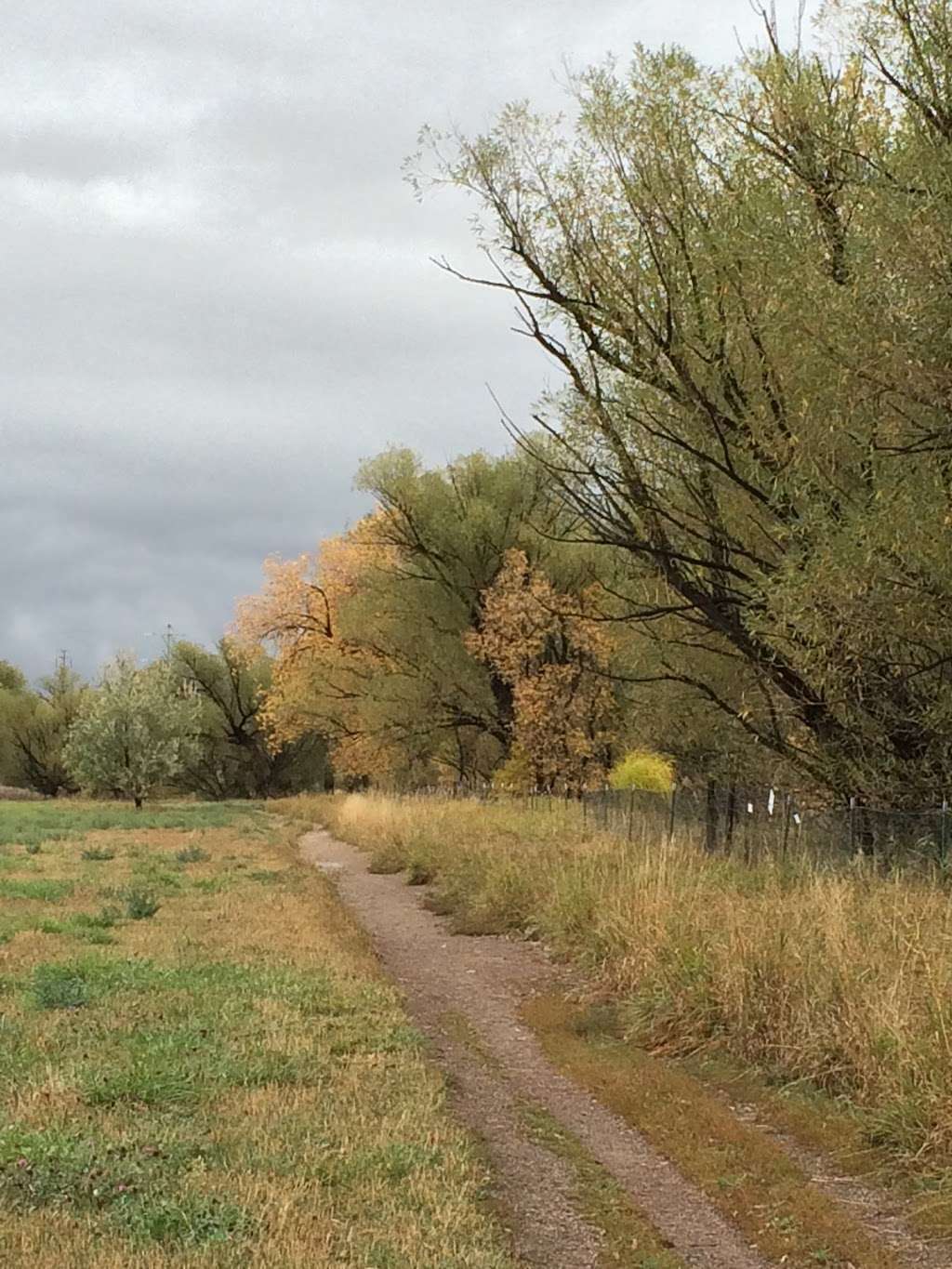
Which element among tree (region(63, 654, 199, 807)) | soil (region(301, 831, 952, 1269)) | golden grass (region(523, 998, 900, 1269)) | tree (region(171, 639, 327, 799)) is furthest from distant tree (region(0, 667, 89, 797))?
golden grass (region(523, 998, 900, 1269))

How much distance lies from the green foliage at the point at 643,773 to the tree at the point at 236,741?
36021mm

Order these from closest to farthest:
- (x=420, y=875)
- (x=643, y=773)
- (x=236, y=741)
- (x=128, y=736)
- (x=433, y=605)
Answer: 1. (x=420, y=875)
2. (x=643, y=773)
3. (x=433, y=605)
4. (x=128, y=736)
5. (x=236, y=741)

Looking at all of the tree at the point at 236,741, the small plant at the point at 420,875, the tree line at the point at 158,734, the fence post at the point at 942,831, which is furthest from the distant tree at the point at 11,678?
the fence post at the point at 942,831

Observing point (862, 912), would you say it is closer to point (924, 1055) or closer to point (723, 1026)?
point (723, 1026)

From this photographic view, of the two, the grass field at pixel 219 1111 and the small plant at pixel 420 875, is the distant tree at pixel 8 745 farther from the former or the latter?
the grass field at pixel 219 1111

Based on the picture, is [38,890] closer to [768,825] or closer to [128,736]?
[768,825]

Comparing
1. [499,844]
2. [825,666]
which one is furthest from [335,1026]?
[499,844]

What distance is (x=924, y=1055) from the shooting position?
602cm

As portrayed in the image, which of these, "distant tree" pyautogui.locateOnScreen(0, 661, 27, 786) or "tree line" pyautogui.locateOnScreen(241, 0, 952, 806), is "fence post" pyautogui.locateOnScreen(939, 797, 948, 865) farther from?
"distant tree" pyautogui.locateOnScreen(0, 661, 27, 786)

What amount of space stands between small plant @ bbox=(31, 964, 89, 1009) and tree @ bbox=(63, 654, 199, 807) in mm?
41989

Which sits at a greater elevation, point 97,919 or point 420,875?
point 97,919

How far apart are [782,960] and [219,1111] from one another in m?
4.00

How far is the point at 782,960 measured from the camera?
26.0 feet

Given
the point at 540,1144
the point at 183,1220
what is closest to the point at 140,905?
the point at 540,1144
